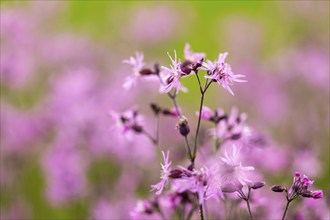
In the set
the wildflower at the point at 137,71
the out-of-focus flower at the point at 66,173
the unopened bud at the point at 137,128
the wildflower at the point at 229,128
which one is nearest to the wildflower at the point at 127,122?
the unopened bud at the point at 137,128

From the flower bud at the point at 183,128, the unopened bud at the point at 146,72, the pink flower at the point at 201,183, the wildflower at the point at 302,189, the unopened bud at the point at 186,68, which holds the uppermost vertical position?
the unopened bud at the point at 186,68

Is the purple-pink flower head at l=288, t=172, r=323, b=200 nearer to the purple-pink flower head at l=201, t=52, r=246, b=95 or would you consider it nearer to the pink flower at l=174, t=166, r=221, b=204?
the pink flower at l=174, t=166, r=221, b=204

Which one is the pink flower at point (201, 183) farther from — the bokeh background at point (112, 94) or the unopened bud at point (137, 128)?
the bokeh background at point (112, 94)

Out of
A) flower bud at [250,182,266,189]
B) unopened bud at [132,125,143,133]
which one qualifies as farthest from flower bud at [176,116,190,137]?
unopened bud at [132,125,143,133]

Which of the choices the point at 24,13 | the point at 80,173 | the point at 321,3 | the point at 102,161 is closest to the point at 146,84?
the point at 102,161

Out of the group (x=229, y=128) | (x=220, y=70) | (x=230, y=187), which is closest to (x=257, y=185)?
(x=230, y=187)

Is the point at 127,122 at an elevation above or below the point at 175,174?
above

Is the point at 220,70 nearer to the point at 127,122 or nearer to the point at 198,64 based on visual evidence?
the point at 198,64

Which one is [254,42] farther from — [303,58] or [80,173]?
[80,173]
